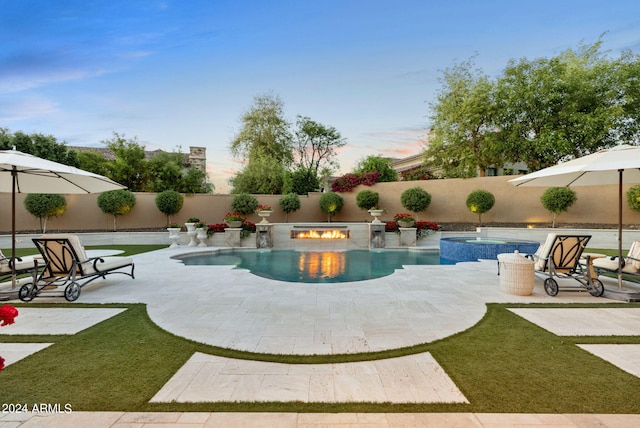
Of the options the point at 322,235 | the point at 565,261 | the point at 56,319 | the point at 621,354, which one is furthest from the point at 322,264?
the point at 621,354

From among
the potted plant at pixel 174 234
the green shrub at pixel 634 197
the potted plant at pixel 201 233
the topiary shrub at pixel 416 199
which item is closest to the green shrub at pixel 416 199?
the topiary shrub at pixel 416 199

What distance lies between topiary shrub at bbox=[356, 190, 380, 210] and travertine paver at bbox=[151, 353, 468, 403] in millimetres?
16289

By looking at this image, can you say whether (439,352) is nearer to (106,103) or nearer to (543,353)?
(543,353)

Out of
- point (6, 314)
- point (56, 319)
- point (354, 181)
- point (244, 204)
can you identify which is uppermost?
point (354, 181)

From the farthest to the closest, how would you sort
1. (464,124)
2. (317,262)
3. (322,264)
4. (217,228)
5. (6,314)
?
1. (464,124)
2. (217,228)
3. (317,262)
4. (322,264)
5. (6,314)

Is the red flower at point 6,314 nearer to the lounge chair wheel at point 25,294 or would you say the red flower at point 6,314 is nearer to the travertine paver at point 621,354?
the travertine paver at point 621,354

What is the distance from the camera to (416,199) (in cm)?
1703

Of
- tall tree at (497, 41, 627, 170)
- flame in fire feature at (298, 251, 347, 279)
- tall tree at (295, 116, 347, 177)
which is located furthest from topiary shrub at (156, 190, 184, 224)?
tall tree at (497, 41, 627, 170)

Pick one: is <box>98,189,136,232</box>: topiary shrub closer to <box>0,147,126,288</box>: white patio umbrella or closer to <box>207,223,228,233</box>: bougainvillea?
<box>207,223,228,233</box>: bougainvillea

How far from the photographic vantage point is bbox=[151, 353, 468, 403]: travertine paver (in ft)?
7.46

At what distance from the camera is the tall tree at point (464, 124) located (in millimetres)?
17453

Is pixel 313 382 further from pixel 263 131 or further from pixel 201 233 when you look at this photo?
pixel 263 131

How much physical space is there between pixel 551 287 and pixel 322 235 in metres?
9.97

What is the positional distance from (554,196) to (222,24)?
15.7m
